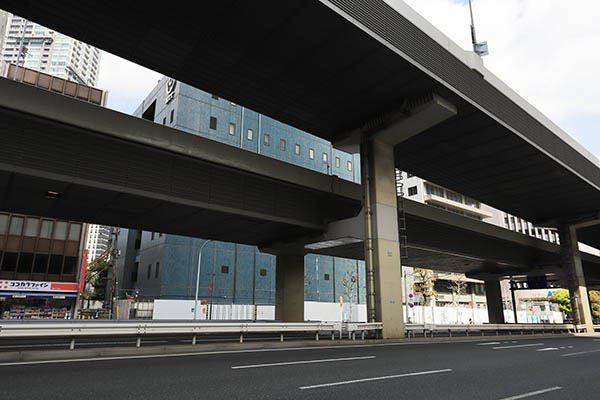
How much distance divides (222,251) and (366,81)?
36479mm

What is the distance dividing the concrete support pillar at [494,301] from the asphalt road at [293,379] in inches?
1562

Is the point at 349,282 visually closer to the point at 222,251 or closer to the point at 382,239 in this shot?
the point at 222,251

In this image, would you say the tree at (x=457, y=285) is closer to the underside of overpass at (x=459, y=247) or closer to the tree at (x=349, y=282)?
the tree at (x=349, y=282)

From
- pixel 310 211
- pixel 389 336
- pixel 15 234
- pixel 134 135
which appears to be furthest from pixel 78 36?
pixel 15 234

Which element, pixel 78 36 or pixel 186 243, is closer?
pixel 78 36

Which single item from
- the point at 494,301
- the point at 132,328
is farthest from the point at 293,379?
the point at 494,301

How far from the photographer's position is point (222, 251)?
4903 cm

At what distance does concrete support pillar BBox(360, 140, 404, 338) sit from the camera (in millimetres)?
18672

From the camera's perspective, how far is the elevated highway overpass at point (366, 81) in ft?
43.6

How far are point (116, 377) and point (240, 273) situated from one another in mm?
43691

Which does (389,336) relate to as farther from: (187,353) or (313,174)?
(187,353)

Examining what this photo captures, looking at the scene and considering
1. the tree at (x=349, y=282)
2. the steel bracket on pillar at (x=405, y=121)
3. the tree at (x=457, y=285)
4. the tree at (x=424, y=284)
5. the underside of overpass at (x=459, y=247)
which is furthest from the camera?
the tree at (x=457, y=285)

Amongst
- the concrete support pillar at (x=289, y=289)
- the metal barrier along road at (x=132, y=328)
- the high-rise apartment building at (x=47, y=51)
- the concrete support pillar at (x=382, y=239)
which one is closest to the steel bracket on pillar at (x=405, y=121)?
the concrete support pillar at (x=382, y=239)

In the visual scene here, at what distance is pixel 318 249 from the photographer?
2581 cm
